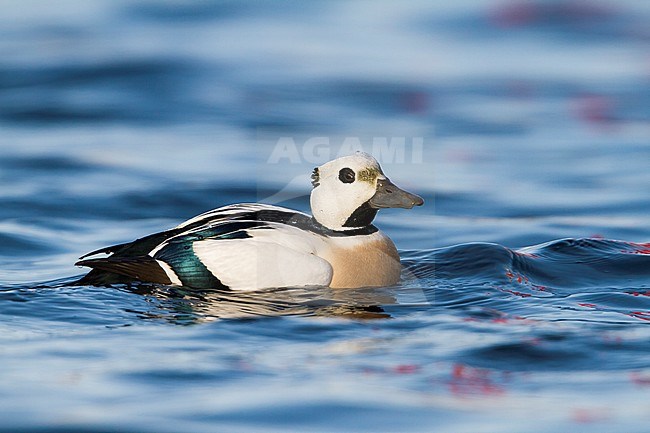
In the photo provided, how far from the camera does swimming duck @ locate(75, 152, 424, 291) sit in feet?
22.2

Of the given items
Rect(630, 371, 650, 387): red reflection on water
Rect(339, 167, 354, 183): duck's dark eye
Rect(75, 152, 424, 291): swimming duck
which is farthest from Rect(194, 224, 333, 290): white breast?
Rect(630, 371, 650, 387): red reflection on water

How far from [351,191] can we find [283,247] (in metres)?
0.51

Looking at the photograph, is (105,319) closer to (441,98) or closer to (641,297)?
(641,297)

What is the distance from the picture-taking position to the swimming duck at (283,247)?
22.2 feet

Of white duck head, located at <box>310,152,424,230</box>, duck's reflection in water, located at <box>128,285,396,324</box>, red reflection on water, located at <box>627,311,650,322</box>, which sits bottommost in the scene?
red reflection on water, located at <box>627,311,650,322</box>

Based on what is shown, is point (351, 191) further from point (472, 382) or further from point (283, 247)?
point (472, 382)

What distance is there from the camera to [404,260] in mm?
8258

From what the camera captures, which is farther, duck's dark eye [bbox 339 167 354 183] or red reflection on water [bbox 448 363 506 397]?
duck's dark eye [bbox 339 167 354 183]

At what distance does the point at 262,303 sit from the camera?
670cm

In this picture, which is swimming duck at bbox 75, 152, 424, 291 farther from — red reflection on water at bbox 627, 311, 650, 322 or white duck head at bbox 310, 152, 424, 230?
red reflection on water at bbox 627, 311, 650, 322

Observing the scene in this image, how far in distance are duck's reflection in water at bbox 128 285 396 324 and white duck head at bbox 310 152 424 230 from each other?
1.45ft

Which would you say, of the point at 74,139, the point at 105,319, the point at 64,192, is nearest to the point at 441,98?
the point at 74,139

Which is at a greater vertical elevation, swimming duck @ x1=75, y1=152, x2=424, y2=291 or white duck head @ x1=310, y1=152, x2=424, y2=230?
white duck head @ x1=310, y1=152, x2=424, y2=230

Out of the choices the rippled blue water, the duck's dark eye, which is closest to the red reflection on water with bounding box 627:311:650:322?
the rippled blue water
